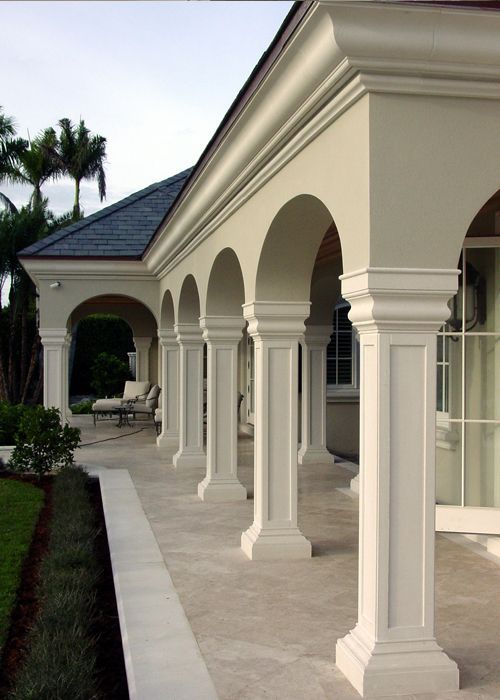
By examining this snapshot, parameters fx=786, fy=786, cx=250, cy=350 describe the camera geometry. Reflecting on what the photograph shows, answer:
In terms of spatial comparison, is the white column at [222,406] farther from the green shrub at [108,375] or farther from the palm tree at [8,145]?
the palm tree at [8,145]

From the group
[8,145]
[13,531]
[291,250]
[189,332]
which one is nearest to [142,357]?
[8,145]

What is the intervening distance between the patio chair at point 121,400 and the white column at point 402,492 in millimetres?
16455

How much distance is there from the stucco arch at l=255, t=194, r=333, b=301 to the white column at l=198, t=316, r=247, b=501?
2820 mm

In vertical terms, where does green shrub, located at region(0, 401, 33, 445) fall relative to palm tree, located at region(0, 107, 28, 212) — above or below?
below

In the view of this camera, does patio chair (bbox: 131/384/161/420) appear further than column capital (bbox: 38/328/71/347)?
Yes

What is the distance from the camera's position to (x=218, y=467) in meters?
10.1

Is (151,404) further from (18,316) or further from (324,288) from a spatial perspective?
(18,316)

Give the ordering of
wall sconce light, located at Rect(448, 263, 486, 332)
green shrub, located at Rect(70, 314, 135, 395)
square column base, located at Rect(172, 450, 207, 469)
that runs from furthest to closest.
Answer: green shrub, located at Rect(70, 314, 135, 395) → square column base, located at Rect(172, 450, 207, 469) → wall sconce light, located at Rect(448, 263, 486, 332)

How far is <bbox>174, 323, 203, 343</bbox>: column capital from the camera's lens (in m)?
12.5

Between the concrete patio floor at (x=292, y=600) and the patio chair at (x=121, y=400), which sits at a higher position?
the patio chair at (x=121, y=400)

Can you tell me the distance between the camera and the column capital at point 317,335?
13.7 m

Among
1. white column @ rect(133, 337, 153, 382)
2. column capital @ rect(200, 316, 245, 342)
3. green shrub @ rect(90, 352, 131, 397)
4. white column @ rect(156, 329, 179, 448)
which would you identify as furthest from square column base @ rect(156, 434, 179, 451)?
green shrub @ rect(90, 352, 131, 397)

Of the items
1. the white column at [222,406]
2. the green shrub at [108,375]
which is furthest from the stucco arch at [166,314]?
the green shrub at [108,375]

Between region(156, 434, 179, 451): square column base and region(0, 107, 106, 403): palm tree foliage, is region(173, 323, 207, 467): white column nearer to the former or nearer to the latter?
region(156, 434, 179, 451): square column base
